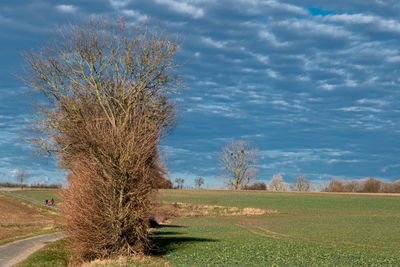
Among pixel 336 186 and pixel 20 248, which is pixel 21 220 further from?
pixel 336 186

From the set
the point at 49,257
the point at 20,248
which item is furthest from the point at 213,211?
the point at 49,257

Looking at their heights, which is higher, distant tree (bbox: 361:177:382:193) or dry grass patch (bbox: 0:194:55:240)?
distant tree (bbox: 361:177:382:193)

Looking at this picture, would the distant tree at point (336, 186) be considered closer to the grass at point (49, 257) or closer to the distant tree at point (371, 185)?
the distant tree at point (371, 185)

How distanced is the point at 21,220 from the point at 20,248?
100 ft

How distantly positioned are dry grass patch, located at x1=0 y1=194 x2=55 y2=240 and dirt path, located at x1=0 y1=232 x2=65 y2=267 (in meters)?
6.69

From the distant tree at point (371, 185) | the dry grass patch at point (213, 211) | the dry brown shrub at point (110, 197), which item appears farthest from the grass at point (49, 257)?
the distant tree at point (371, 185)

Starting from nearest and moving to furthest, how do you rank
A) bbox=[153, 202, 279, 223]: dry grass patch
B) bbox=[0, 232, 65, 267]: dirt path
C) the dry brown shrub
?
the dry brown shrub < bbox=[0, 232, 65, 267]: dirt path < bbox=[153, 202, 279, 223]: dry grass patch

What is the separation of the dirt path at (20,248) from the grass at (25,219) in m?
Result: 7.66

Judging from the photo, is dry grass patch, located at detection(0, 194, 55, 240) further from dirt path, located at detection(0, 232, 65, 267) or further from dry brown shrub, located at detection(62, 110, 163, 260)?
dry brown shrub, located at detection(62, 110, 163, 260)

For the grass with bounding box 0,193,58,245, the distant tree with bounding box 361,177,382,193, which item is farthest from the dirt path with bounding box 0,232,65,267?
the distant tree with bounding box 361,177,382,193

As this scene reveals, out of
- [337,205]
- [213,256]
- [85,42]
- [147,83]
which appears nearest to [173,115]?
[147,83]

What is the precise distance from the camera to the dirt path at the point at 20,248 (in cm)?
2712

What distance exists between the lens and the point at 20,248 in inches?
1239

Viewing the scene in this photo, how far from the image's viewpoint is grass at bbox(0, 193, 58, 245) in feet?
151
